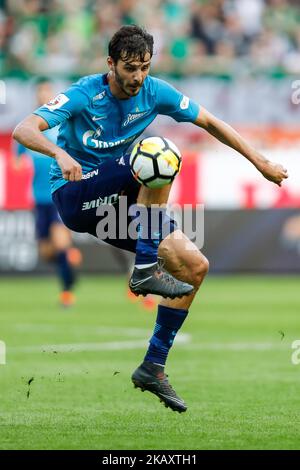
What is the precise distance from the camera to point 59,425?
20.6 feet

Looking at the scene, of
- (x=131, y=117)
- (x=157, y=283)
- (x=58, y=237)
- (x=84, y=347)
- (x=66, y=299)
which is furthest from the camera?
(x=58, y=237)

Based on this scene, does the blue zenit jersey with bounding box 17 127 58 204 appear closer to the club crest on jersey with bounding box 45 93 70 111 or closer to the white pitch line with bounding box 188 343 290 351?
the white pitch line with bounding box 188 343 290 351

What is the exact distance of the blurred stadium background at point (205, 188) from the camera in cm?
918

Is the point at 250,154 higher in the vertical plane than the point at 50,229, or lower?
higher

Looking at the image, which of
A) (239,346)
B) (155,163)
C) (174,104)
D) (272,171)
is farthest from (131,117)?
(239,346)

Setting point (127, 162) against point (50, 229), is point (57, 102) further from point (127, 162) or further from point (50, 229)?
point (50, 229)

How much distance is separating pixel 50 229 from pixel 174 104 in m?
7.41

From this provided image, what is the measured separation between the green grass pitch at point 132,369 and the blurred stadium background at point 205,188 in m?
0.04

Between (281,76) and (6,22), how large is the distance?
5008mm

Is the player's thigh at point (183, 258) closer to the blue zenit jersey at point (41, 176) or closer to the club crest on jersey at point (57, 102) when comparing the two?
the club crest on jersey at point (57, 102)

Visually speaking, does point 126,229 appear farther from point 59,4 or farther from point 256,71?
point 59,4

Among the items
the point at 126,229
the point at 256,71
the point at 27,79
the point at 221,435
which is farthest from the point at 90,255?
the point at 221,435

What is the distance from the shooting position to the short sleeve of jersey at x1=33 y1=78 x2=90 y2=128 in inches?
257

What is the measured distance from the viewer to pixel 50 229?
47.1ft
